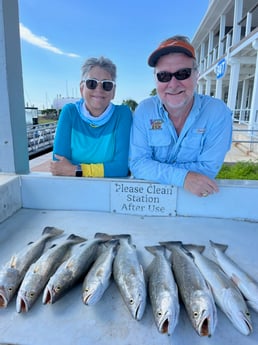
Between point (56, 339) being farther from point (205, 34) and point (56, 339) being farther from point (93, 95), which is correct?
point (205, 34)

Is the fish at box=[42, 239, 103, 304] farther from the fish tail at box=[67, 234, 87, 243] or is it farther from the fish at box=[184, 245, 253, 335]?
the fish at box=[184, 245, 253, 335]

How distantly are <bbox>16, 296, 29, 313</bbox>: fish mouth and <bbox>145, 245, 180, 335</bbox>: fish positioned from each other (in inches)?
19.5

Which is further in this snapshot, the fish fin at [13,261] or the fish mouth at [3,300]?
the fish fin at [13,261]

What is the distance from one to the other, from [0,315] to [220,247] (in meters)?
1.12

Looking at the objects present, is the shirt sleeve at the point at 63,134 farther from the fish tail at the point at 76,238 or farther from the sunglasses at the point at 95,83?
the fish tail at the point at 76,238

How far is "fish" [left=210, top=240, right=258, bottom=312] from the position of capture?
3.37 ft

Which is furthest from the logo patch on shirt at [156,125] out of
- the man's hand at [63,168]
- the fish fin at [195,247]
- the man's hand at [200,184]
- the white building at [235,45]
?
the white building at [235,45]

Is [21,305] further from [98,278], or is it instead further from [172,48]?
[172,48]

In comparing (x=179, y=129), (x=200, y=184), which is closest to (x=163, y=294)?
(x=200, y=184)

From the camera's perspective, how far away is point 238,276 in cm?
114

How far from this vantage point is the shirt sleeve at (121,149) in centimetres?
196

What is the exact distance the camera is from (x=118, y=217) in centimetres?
183

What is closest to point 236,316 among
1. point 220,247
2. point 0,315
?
point 220,247

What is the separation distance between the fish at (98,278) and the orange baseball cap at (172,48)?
1.29 metres
